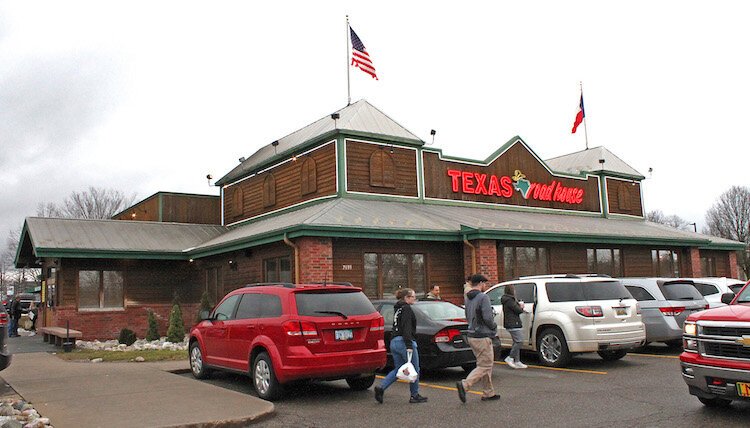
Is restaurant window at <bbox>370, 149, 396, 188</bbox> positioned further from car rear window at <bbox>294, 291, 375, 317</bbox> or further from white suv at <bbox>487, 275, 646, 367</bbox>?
car rear window at <bbox>294, 291, 375, 317</bbox>

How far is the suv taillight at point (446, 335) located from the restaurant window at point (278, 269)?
8352 mm

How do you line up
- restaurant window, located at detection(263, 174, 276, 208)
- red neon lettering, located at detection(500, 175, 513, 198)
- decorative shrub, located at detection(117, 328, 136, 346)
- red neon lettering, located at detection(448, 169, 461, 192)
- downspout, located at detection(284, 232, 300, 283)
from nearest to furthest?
1. downspout, located at detection(284, 232, 300, 283)
2. decorative shrub, located at detection(117, 328, 136, 346)
3. red neon lettering, located at detection(448, 169, 461, 192)
4. restaurant window, located at detection(263, 174, 276, 208)
5. red neon lettering, located at detection(500, 175, 513, 198)

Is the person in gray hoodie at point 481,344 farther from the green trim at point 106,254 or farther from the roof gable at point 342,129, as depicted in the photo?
the green trim at point 106,254

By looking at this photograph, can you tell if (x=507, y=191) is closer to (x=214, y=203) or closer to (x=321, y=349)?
(x=214, y=203)

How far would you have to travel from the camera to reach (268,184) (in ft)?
79.9

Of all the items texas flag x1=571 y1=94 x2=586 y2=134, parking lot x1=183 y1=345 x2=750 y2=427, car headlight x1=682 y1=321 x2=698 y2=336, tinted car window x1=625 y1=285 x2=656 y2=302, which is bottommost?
parking lot x1=183 y1=345 x2=750 y2=427

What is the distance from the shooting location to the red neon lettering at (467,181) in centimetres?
2395

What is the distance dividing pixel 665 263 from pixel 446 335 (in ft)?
63.7

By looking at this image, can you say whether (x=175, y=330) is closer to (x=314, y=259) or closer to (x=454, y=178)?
(x=314, y=259)

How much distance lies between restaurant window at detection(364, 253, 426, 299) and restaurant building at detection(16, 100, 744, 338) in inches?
1.7

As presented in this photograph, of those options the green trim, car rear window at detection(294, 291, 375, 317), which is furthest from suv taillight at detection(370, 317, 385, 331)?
the green trim

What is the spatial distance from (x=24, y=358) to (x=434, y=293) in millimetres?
10063

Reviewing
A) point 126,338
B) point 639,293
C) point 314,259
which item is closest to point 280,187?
point 314,259

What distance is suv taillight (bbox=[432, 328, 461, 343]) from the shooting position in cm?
1116
